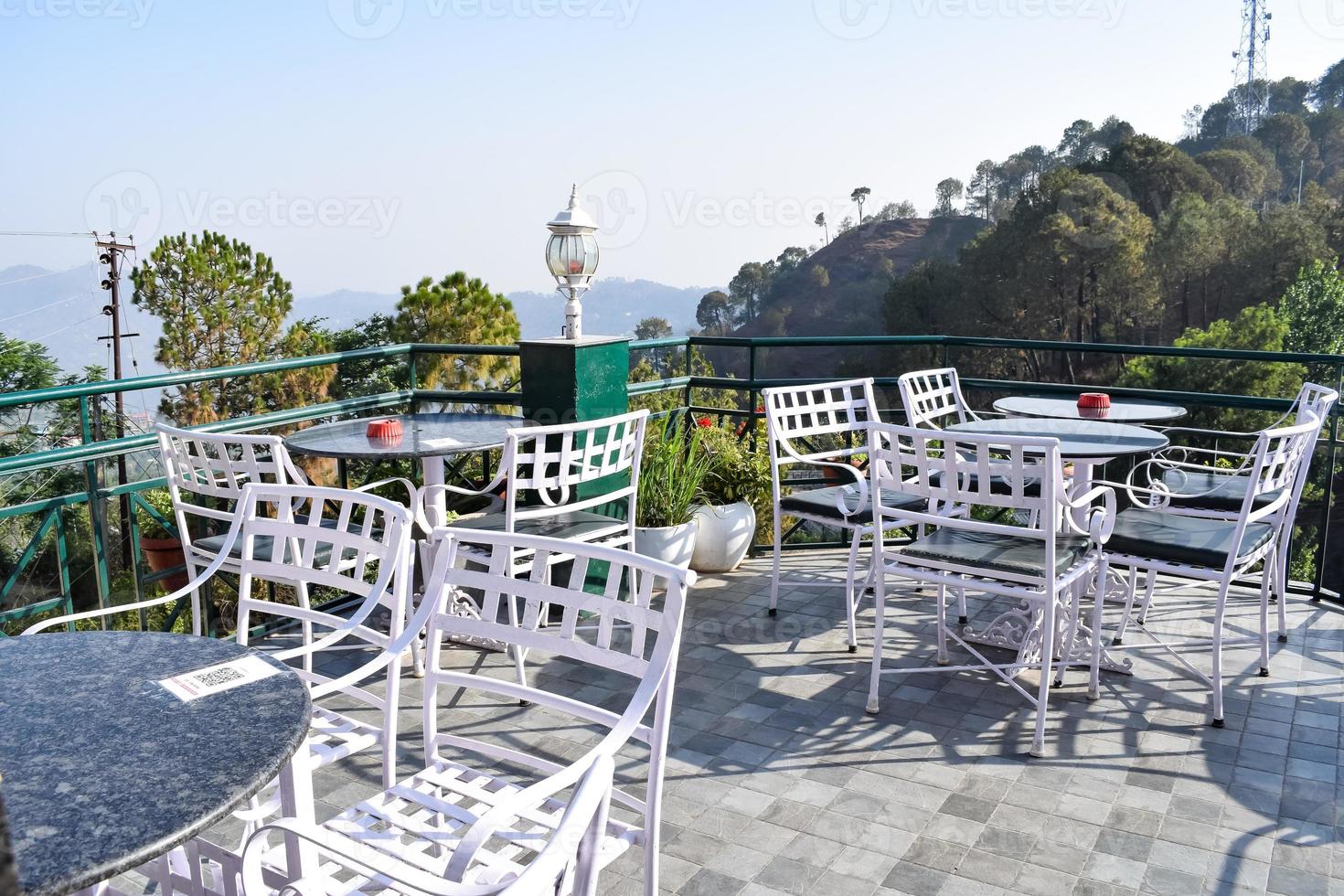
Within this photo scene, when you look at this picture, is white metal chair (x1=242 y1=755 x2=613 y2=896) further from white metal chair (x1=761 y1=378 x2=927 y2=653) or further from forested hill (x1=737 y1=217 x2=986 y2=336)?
forested hill (x1=737 y1=217 x2=986 y2=336)

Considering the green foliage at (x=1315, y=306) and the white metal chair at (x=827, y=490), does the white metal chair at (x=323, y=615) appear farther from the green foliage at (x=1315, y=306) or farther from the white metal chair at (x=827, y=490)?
the green foliage at (x=1315, y=306)

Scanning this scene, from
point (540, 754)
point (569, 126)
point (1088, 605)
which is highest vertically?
point (569, 126)

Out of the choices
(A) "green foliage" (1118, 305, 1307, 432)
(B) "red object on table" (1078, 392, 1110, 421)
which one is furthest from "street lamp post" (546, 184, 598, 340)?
(A) "green foliage" (1118, 305, 1307, 432)

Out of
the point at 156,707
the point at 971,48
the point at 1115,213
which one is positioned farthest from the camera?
the point at 1115,213

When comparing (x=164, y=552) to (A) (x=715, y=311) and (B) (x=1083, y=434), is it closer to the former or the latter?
(B) (x=1083, y=434)

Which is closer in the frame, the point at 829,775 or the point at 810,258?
the point at 829,775

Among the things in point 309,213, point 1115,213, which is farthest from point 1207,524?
point 1115,213

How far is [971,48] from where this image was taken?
81.0ft

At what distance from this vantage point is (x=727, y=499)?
15.4 ft

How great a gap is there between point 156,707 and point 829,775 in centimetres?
186

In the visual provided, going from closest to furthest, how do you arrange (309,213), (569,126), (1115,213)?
(309,213) → (1115,213) → (569,126)

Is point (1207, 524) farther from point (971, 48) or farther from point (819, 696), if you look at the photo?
point (971, 48)

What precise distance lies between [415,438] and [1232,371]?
82.3 ft

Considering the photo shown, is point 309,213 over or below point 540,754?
over
